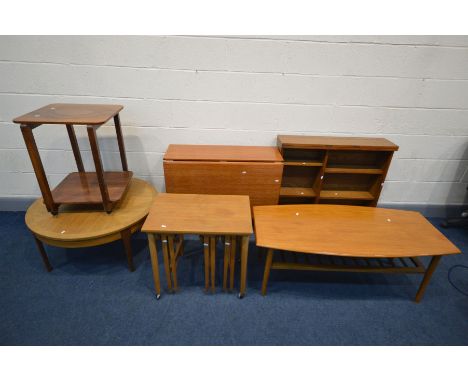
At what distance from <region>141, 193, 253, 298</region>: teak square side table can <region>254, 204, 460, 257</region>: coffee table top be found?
0.17m

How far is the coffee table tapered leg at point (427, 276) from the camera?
179 centimetres

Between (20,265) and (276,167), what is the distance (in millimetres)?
2272

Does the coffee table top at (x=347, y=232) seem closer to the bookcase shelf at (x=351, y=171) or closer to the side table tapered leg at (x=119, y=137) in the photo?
the bookcase shelf at (x=351, y=171)

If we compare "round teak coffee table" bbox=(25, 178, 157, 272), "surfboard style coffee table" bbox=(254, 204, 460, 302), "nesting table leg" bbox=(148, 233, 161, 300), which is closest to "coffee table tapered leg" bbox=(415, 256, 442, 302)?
"surfboard style coffee table" bbox=(254, 204, 460, 302)

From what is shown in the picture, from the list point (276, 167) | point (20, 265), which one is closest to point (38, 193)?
point (20, 265)

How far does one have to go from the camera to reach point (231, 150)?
2.33 m

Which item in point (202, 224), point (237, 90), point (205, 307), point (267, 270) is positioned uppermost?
point (237, 90)

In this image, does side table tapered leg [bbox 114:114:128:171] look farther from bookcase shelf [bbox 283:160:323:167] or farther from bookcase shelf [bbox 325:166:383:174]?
bookcase shelf [bbox 325:166:383:174]

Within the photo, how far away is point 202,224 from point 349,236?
102cm

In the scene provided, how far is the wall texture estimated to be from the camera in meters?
2.09

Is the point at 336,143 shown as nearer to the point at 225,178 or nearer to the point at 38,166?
the point at 225,178

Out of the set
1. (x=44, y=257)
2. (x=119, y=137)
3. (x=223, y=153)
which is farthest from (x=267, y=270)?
(x=44, y=257)

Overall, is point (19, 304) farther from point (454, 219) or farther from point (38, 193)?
point (454, 219)

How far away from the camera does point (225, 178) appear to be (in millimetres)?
2148
